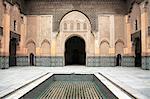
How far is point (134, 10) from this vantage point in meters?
15.8

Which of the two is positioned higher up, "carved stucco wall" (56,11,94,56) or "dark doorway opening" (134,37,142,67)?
"carved stucco wall" (56,11,94,56)

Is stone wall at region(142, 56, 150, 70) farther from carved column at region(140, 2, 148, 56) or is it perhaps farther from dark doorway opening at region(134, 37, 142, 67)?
dark doorway opening at region(134, 37, 142, 67)

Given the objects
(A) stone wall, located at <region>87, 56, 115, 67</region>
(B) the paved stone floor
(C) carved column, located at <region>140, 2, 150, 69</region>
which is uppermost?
(C) carved column, located at <region>140, 2, 150, 69</region>

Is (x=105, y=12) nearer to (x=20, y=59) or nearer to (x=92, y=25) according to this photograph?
(x=92, y=25)

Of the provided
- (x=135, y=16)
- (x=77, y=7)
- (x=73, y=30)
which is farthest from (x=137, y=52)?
(x=77, y=7)

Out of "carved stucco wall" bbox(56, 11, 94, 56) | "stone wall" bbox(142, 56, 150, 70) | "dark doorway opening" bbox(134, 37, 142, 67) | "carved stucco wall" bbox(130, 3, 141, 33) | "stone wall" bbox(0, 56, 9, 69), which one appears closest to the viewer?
"stone wall" bbox(142, 56, 150, 70)

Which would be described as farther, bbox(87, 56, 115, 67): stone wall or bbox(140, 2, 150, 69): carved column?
bbox(87, 56, 115, 67): stone wall

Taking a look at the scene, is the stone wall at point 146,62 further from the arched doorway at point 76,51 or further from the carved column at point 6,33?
the arched doorway at point 76,51

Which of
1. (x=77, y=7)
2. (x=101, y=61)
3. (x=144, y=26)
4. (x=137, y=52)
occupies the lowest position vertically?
(x=101, y=61)

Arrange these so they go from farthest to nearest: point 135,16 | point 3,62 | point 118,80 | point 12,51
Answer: point 12,51 → point 135,16 → point 3,62 → point 118,80

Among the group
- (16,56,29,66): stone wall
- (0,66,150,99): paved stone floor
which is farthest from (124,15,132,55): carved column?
(16,56,29,66): stone wall

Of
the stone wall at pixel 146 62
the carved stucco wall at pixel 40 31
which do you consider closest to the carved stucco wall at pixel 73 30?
the carved stucco wall at pixel 40 31

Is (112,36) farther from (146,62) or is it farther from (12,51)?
(12,51)

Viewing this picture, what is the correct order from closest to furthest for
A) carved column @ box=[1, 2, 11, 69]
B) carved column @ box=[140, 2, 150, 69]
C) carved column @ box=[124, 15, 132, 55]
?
carved column @ box=[140, 2, 150, 69], carved column @ box=[1, 2, 11, 69], carved column @ box=[124, 15, 132, 55]
